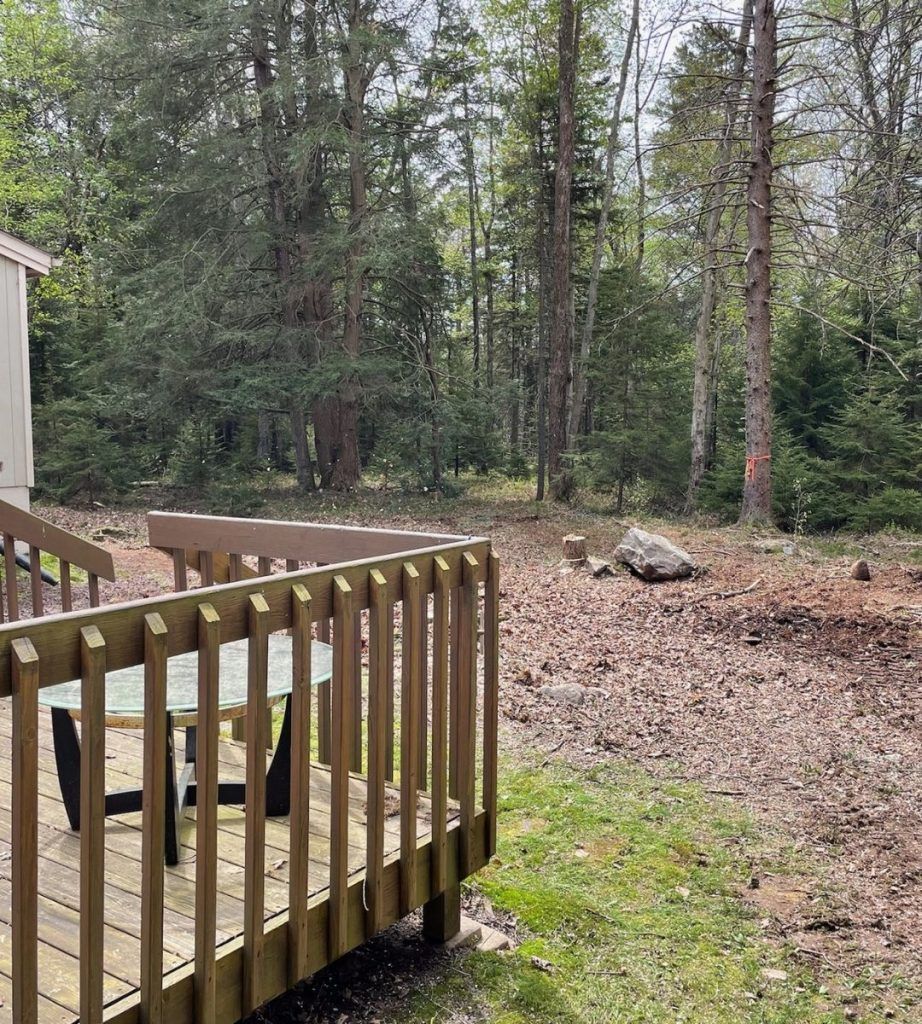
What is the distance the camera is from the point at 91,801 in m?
1.54

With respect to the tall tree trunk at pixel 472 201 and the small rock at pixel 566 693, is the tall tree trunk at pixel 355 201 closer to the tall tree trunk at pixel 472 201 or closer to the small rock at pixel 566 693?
the tall tree trunk at pixel 472 201

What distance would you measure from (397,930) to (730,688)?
3286 mm

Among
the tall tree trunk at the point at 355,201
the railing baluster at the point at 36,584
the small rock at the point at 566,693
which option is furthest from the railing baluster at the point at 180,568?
the tall tree trunk at the point at 355,201

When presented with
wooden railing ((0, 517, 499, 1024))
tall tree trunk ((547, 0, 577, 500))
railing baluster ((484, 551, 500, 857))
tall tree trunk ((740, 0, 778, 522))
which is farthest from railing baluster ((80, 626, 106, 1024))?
tall tree trunk ((547, 0, 577, 500))

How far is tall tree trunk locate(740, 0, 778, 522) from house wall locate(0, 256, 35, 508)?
8.62 meters

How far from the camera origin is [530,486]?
63.5ft

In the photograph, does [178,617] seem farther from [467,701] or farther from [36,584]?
[36,584]

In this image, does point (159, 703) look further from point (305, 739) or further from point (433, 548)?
point (433, 548)

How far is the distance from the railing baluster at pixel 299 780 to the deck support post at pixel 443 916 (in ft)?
2.31

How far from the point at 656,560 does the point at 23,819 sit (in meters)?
7.45

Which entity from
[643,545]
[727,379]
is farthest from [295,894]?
[727,379]

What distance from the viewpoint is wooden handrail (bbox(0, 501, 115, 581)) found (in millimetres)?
3648

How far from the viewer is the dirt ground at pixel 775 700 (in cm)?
321

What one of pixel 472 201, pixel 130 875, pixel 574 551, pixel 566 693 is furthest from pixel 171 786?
pixel 472 201
